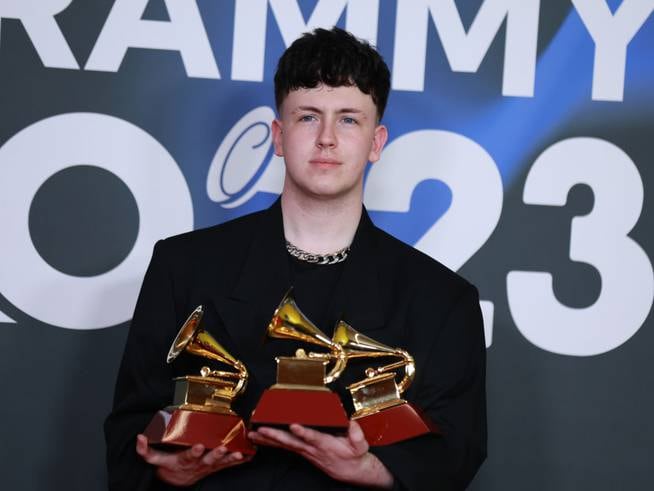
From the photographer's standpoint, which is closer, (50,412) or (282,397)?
(282,397)

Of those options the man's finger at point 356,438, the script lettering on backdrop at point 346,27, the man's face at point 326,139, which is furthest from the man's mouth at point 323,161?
the script lettering on backdrop at point 346,27

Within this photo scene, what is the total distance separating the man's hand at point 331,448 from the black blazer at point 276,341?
0.28ft

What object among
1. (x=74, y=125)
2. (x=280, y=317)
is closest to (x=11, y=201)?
(x=74, y=125)

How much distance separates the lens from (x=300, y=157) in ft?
6.07

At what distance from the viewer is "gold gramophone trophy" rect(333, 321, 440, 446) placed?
161 centimetres

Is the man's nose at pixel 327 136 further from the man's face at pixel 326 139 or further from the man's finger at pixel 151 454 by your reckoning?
the man's finger at pixel 151 454

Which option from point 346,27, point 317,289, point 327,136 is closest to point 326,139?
point 327,136

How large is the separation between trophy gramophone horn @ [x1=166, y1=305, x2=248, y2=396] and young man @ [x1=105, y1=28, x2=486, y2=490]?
0.08 meters

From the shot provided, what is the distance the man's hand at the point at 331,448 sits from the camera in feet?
4.97

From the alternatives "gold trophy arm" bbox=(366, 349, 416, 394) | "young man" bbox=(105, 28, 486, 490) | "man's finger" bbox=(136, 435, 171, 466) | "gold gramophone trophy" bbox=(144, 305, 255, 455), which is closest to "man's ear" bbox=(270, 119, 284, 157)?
"young man" bbox=(105, 28, 486, 490)

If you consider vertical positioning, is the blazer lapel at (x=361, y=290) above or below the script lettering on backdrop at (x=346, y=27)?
below

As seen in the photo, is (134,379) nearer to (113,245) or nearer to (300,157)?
(300,157)

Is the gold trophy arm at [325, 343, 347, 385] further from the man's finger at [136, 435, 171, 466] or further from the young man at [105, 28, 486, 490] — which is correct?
the man's finger at [136, 435, 171, 466]

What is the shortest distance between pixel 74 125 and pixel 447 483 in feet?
4.49
